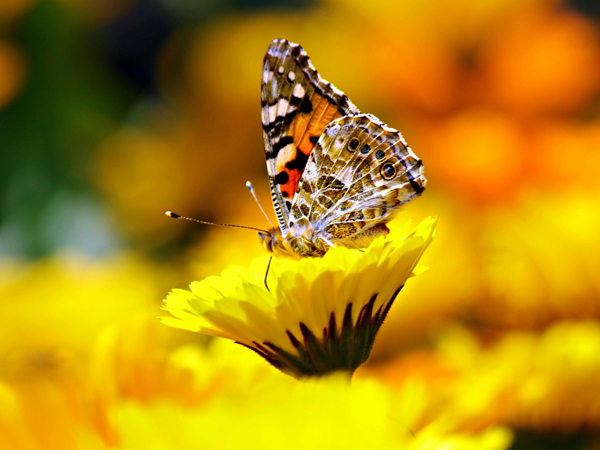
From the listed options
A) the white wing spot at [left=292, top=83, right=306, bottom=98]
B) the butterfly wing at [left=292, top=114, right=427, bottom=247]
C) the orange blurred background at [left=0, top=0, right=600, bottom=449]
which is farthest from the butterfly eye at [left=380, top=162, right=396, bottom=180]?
the orange blurred background at [left=0, top=0, right=600, bottom=449]

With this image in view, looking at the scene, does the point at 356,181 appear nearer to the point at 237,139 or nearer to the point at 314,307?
the point at 314,307

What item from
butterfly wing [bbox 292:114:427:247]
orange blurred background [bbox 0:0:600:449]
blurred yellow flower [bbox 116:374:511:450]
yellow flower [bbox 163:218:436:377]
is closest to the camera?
blurred yellow flower [bbox 116:374:511:450]

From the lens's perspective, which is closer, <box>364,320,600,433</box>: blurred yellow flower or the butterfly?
<box>364,320,600,433</box>: blurred yellow flower

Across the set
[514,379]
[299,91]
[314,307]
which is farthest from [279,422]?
[299,91]

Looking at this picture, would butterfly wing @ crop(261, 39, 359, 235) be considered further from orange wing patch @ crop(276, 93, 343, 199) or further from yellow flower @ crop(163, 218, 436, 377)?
yellow flower @ crop(163, 218, 436, 377)

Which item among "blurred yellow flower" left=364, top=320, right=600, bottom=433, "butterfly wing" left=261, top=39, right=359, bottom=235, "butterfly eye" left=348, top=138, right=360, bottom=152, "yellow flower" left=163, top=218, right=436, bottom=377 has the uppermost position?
"butterfly wing" left=261, top=39, right=359, bottom=235

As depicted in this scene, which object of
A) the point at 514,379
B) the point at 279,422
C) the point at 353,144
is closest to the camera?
the point at 279,422

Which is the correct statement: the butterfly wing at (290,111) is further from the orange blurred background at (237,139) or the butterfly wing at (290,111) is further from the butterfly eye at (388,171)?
the orange blurred background at (237,139)
